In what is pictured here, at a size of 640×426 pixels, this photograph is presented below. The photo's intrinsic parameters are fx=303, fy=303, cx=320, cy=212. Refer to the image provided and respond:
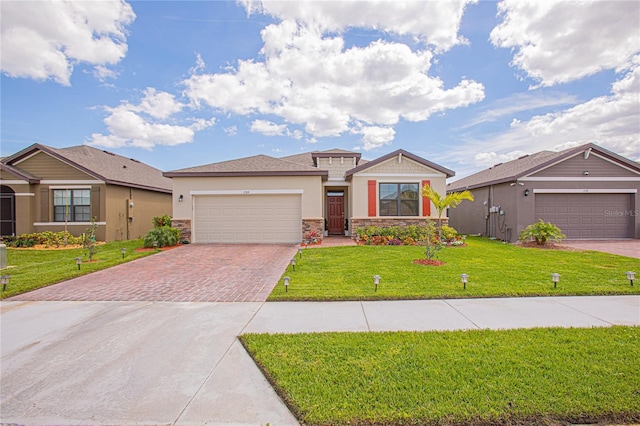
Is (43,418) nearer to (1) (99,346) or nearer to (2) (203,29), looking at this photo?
(1) (99,346)

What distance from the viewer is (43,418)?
251 centimetres

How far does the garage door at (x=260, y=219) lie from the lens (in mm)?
13898

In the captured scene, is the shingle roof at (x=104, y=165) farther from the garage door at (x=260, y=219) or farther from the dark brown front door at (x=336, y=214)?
the dark brown front door at (x=336, y=214)

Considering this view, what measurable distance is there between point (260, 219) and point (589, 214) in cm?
1561

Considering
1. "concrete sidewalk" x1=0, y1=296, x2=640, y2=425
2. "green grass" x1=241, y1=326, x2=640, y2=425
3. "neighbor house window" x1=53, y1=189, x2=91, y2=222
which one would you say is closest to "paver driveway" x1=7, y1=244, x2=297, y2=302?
"concrete sidewalk" x1=0, y1=296, x2=640, y2=425

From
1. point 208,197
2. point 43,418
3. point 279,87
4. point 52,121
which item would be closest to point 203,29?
point 279,87

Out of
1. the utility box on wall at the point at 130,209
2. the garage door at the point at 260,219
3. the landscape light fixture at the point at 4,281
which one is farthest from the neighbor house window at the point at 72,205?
the landscape light fixture at the point at 4,281

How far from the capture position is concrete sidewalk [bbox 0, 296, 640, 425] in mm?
2604

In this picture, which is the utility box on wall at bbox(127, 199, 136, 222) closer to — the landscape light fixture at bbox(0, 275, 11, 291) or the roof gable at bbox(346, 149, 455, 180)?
the landscape light fixture at bbox(0, 275, 11, 291)

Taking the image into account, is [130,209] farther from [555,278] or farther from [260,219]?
[555,278]

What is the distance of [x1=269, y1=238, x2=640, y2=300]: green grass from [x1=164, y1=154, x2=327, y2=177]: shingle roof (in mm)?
4476

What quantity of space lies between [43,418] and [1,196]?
17.7 m

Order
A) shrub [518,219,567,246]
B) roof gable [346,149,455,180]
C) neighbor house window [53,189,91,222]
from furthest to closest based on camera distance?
neighbor house window [53,189,91,222]
roof gable [346,149,455,180]
shrub [518,219,567,246]

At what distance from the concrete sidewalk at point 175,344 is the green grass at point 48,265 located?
1.60 meters
